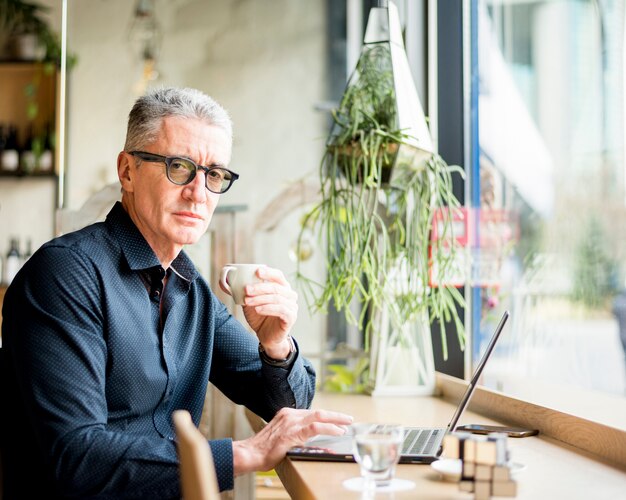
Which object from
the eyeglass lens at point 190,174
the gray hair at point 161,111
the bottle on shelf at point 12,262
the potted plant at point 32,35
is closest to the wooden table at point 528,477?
the eyeglass lens at point 190,174

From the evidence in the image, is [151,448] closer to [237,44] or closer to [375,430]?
[375,430]

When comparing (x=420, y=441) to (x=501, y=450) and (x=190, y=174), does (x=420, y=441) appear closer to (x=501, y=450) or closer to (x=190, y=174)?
(x=501, y=450)

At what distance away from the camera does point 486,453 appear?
1011 millimetres

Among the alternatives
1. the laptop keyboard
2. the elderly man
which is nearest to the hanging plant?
the elderly man

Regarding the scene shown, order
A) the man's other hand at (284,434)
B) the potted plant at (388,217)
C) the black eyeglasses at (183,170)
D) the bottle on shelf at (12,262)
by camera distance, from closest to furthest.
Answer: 1. the man's other hand at (284,434)
2. the black eyeglasses at (183,170)
3. the potted plant at (388,217)
4. the bottle on shelf at (12,262)

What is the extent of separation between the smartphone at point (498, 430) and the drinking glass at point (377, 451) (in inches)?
21.0

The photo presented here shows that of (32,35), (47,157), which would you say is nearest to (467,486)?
(47,157)

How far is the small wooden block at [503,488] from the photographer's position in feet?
3.31

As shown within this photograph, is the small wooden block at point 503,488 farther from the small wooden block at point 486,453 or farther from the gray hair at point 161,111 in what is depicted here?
the gray hair at point 161,111

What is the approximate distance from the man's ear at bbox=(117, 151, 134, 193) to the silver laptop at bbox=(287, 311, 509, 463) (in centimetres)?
59

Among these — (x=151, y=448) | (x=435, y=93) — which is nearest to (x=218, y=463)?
(x=151, y=448)

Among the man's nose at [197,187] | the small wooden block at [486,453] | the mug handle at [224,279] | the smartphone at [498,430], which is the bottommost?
the smartphone at [498,430]

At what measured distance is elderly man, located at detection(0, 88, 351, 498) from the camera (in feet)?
3.86

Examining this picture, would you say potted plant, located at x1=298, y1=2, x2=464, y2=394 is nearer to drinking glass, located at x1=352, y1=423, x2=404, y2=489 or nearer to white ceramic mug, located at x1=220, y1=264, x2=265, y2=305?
white ceramic mug, located at x1=220, y1=264, x2=265, y2=305
